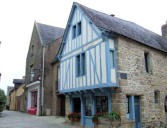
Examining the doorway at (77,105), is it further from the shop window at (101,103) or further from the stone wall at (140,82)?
the stone wall at (140,82)

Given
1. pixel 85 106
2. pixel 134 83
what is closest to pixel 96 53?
pixel 134 83

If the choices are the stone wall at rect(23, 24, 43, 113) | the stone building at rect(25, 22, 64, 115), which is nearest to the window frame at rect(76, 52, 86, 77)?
the stone building at rect(25, 22, 64, 115)

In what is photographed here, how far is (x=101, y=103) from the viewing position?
10281 millimetres

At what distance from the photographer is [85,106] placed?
1142 cm

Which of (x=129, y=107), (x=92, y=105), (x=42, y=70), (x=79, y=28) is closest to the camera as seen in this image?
(x=129, y=107)

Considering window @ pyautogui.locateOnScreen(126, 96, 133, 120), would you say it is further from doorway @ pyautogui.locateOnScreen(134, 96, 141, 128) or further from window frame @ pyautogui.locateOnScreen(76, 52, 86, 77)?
window frame @ pyautogui.locateOnScreen(76, 52, 86, 77)

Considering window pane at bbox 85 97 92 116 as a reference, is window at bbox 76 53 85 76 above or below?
above

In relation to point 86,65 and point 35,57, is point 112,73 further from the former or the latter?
point 35,57

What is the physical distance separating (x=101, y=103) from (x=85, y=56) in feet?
9.35

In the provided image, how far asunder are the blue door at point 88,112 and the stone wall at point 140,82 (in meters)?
2.00

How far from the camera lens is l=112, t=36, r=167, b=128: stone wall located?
936 centimetres

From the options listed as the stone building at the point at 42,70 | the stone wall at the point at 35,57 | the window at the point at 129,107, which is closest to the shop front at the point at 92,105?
the window at the point at 129,107

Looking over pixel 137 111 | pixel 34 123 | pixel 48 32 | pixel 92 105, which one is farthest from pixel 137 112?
pixel 48 32

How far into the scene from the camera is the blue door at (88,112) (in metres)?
10.6
